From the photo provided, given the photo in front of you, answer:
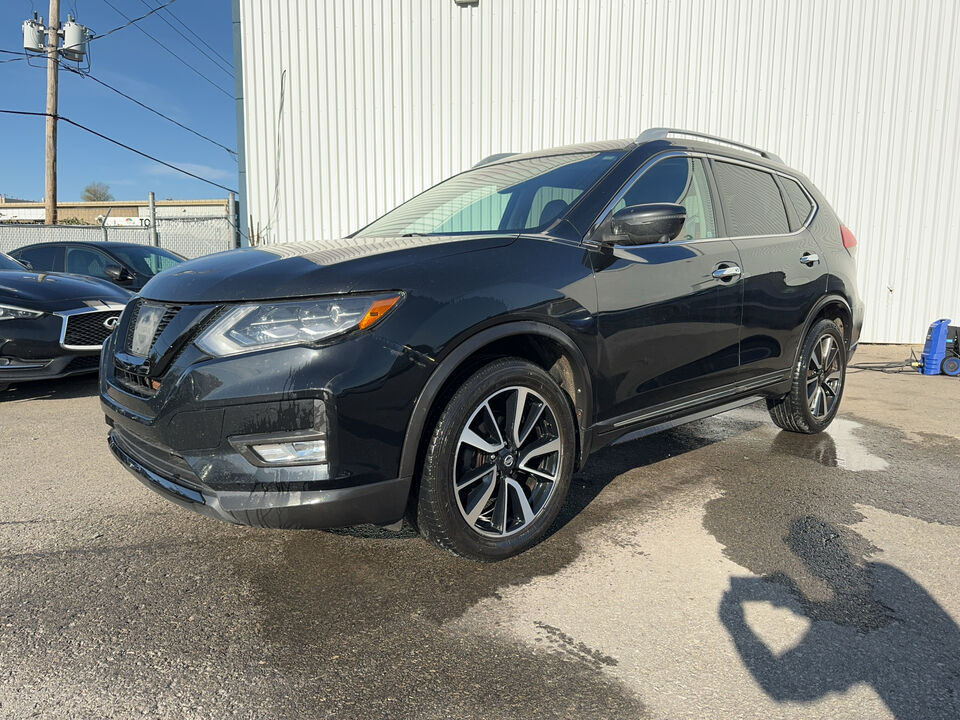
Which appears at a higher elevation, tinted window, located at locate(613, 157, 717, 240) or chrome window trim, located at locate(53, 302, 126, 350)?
tinted window, located at locate(613, 157, 717, 240)

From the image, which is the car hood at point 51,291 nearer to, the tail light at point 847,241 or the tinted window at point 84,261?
the tinted window at point 84,261

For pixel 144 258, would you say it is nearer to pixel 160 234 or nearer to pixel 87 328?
pixel 87 328

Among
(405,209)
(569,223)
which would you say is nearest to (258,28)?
(405,209)

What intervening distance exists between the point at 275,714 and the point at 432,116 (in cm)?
939

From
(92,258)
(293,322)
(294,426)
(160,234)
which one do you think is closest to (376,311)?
(293,322)

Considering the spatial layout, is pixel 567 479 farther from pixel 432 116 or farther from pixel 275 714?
pixel 432 116

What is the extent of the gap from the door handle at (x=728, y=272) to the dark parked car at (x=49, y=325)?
440 cm

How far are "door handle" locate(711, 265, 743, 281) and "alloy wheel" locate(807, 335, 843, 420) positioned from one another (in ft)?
3.76

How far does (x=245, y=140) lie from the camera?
10.5m

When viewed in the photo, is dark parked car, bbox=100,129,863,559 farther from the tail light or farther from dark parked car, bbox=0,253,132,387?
dark parked car, bbox=0,253,132,387

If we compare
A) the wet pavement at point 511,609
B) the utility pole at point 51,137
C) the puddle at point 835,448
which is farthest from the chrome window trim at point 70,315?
the utility pole at point 51,137

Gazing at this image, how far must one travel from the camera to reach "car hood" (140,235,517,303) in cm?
219

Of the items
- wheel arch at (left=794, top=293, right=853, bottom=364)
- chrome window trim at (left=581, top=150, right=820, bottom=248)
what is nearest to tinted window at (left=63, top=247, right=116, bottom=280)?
chrome window trim at (left=581, top=150, right=820, bottom=248)

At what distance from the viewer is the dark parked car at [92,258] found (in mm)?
7723
